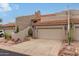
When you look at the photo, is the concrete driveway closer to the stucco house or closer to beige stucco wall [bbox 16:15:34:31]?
the stucco house

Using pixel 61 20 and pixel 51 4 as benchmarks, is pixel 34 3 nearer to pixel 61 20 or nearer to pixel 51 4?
pixel 51 4

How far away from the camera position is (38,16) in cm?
332

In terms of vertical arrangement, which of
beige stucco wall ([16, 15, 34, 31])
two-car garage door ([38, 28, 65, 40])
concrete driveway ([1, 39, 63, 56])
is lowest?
concrete driveway ([1, 39, 63, 56])

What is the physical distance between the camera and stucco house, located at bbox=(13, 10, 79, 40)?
10.6ft

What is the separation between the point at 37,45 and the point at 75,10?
0.97 meters

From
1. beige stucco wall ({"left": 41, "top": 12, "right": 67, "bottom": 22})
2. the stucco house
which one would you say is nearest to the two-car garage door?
the stucco house

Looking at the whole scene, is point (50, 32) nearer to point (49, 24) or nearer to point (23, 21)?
point (49, 24)

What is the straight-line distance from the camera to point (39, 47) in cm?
328

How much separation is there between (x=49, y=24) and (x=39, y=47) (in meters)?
0.48

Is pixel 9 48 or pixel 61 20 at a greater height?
pixel 61 20

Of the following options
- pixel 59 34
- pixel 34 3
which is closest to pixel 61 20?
pixel 59 34

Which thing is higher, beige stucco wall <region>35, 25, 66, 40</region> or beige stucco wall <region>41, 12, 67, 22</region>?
beige stucco wall <region>41, 12, 67, 22</region>

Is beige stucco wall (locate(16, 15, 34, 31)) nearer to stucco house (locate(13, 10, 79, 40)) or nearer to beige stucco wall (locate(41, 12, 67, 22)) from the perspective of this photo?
stucco house (locate(13, 10, 79, 40))

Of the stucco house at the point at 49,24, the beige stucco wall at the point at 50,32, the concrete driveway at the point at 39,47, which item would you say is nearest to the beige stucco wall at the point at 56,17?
the stucco house at the point at 49,24
